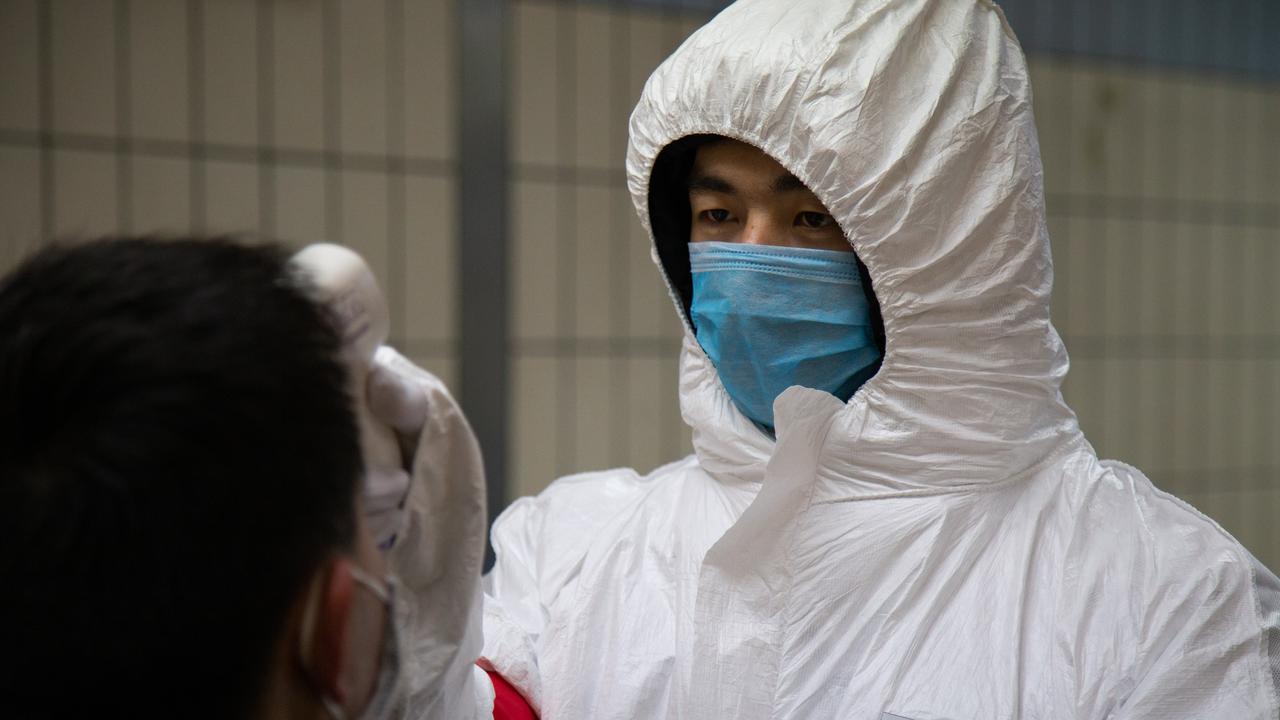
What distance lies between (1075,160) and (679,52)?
11.1 ft

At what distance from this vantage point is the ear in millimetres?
712

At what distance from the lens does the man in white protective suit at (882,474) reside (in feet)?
4.18

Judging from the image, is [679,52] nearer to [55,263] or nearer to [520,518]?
[520,518]

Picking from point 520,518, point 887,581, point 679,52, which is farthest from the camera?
point 520,518

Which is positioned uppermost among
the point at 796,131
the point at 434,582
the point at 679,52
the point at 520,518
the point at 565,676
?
the point at 679,52

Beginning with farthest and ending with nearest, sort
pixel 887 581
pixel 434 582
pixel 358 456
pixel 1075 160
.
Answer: pixel 1075 160 → pixel 887 581 → pixel 434 582 → pixel 358 456

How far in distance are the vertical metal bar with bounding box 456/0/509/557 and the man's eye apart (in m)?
2.26

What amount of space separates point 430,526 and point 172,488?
1.35 feet

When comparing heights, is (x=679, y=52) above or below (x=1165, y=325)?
above

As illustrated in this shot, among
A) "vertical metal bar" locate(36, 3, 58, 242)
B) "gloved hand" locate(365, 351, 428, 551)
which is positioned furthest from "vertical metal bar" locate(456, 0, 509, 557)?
"gloved hand" locate(365, 351, 428, 551)

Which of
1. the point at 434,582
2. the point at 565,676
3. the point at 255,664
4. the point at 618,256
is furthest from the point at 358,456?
the point at 618,256

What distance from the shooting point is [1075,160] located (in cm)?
448

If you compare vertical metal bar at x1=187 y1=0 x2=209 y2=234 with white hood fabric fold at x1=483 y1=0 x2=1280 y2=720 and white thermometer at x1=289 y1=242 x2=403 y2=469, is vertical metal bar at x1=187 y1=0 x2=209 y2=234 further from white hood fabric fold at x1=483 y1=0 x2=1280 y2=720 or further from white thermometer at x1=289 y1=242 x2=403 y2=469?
white thermometer at x1=289 y1=242 x2=403 y2=469

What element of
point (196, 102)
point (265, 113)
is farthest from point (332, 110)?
point (196, 102)
